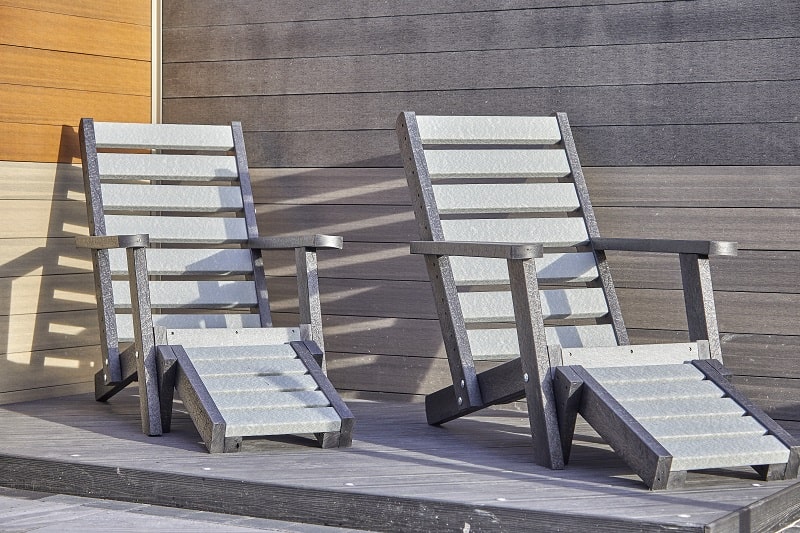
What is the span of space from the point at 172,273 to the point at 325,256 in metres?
0.63

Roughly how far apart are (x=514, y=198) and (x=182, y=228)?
107 cm

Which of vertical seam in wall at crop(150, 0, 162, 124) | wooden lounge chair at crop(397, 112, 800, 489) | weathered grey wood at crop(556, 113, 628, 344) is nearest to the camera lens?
wooden lounge chair at crop(397, 112, 800, 489)

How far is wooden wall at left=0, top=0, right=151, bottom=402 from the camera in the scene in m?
3.50

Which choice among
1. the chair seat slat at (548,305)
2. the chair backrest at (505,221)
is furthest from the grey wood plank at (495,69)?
the chair seat slat at (548,305)

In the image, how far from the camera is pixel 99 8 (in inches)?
150

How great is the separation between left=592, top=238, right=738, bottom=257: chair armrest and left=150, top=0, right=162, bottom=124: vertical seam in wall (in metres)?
1.84

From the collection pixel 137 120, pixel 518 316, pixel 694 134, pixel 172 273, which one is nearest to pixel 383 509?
pixel 518 316

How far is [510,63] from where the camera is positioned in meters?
3.57

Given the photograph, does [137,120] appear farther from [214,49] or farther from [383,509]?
[383,509]

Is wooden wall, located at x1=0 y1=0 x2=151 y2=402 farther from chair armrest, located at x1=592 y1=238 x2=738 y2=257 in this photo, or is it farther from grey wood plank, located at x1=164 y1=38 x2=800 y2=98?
chair armrest, located at x1=592 y1=238 x2=738 y2=257

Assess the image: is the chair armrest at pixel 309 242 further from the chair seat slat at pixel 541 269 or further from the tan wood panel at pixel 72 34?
the tan wood panel at pixel 72 34

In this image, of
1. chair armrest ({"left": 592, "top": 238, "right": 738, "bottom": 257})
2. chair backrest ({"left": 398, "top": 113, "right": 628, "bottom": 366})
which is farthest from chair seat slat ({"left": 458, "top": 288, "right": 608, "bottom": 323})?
chair armrest ({"left": 592, "top": 238, "right": 738, "bottom": 257})

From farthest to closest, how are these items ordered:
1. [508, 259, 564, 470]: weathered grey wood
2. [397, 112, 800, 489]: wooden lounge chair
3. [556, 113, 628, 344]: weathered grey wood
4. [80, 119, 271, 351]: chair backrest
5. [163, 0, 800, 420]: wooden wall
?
[80, 119, 271, 351]: chair backrest, [163, 0, 800, 420]: wooden wall, [556, 113, 628, 344]: weathered grey wood, [508, 259, 564, 470]: weathered grey wood, [397, 112, 800, 489]: wooden lounge chair

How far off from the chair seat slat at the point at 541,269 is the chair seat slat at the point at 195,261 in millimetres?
771
